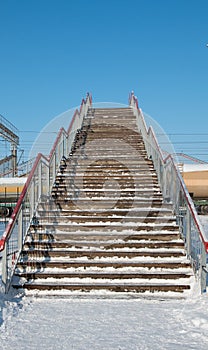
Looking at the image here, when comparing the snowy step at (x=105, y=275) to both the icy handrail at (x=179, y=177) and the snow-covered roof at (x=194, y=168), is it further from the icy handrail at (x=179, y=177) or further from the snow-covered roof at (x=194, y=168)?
the snow-covered roof at (x=194, y=168)

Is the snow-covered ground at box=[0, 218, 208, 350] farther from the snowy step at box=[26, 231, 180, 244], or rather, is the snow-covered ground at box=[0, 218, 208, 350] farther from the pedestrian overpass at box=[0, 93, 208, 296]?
the snowy step at box=[26, 231, 180, 244]

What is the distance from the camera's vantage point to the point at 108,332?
4309 mm

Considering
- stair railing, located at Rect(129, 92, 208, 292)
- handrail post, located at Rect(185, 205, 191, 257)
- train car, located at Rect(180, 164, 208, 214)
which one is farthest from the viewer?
train car, located at Rect(180, 164, 208, 214)

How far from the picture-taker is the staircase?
19.7ft

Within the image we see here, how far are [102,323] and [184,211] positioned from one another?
311 centimetres

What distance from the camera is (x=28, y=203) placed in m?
7.47

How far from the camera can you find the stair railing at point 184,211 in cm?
568

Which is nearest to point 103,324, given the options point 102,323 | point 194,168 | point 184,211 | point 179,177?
point 102,323

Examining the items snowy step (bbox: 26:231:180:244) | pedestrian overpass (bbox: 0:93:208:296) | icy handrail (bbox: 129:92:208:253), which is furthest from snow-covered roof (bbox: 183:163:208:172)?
snowy step (bbox: 26:231:180:244)

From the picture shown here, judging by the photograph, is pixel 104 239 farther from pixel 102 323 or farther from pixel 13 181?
pixel 13 181

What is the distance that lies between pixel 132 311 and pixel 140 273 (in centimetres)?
107

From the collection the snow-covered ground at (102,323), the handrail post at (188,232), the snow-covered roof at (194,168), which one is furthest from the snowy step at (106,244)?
the snow-covered roof at (194,168)

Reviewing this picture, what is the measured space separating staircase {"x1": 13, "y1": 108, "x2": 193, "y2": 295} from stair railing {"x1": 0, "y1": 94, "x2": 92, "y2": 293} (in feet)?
0.55

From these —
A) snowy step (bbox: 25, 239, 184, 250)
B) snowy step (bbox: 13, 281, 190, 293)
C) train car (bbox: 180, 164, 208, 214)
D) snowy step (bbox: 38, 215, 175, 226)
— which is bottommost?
snowy step (bbox: 13, 281, 190, 293)
